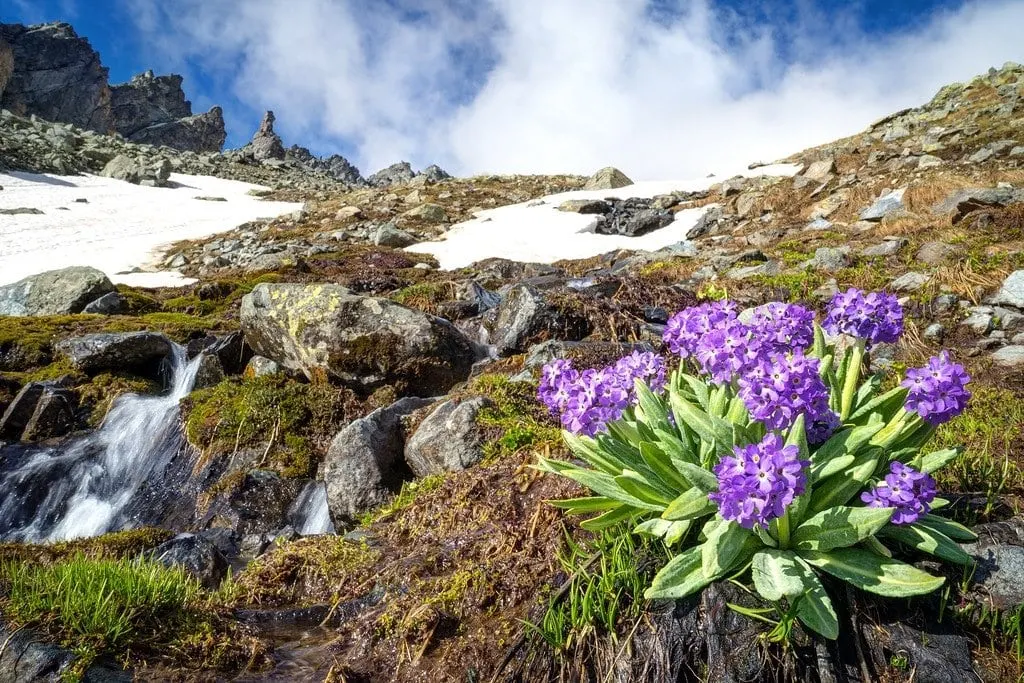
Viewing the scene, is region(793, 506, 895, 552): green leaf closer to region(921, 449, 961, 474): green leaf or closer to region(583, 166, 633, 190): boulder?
region(921, 449, 961, 474): green leaf

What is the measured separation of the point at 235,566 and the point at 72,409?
21.0 feet

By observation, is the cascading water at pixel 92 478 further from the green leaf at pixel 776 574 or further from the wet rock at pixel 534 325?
the green leaf at pixel 776 574

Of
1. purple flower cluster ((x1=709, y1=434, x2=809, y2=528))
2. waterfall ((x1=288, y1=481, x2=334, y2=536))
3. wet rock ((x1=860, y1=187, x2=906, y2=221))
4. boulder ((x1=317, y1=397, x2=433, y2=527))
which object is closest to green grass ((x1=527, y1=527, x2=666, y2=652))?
purple flower cluster ((x1=709, y1=434, x2=809, y2=528))

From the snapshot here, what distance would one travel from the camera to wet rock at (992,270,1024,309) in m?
8.17

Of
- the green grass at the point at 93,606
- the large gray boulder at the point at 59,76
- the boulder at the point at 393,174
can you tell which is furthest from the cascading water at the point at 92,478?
the large gray boulder at the point at 59,76

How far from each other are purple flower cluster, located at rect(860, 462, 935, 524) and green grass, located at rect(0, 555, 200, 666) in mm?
4385

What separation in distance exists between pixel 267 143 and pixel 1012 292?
99303mm

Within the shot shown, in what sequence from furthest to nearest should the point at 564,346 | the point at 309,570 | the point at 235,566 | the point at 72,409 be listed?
the point at 72,409 → the point at 564,346 → the point at 235,566 → the point at 309,570

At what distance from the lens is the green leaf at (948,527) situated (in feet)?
10.4

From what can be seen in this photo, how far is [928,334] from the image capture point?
8242 mm

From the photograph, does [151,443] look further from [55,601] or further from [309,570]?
[55,601]

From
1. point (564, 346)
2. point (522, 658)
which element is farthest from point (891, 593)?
point (564, 346)

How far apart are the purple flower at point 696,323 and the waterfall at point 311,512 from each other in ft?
16.8

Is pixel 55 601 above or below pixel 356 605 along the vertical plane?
above
